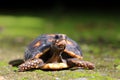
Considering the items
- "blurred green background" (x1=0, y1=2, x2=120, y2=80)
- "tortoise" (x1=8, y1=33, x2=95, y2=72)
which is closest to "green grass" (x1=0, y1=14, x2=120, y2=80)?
"blurred green background" (x1=0, y1=2, x2=120, y2=80)

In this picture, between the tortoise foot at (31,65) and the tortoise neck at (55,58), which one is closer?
the tortoise foot at (31,65)

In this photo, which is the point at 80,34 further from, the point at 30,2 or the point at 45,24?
the point at 30,2

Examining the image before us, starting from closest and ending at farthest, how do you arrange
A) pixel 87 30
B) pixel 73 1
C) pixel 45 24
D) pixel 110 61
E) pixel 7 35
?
pixel 110 61 < pixel 7 35 < pixel 87 30 < pixel 45 24 < pixel 73 1

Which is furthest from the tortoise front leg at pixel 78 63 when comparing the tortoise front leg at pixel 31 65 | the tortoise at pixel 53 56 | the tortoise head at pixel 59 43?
the tortoise front leg at pixel 31 65

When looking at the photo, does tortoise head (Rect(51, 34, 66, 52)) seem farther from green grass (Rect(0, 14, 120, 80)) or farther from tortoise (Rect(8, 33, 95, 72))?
green grass (Rect(0, 14, 120, 80))

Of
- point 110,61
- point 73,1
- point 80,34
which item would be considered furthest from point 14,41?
point 73,1

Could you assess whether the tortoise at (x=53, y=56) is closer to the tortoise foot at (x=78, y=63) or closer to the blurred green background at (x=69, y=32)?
the tortoise foot at (x=78, y=63)

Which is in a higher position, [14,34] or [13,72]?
[14,34]
